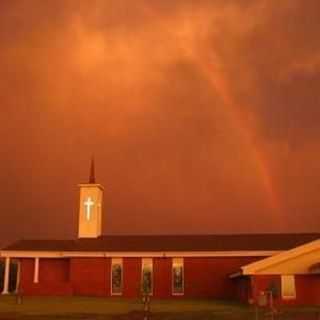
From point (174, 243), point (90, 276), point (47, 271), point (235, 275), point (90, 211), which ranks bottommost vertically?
point (235, 275)

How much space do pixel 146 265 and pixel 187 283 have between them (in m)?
3.79

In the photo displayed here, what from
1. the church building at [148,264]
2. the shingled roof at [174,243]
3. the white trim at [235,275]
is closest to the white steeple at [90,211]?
the shingled roof at [174,243]

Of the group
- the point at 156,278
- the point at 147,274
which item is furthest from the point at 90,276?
the point at 156,278

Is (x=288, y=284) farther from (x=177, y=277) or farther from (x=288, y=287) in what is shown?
(x=177, y=277)

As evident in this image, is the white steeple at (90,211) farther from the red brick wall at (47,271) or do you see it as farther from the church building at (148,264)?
the red brick wall at (47,271)

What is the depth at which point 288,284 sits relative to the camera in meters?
42.7

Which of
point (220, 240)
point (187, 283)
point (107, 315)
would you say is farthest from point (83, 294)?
point (107, 315)

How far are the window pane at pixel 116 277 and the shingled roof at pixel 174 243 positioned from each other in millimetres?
1306

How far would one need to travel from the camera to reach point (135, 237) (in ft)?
198

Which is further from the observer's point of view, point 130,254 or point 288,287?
point 130,254

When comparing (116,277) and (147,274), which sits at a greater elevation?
(147,274)

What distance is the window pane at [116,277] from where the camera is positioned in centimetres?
5356

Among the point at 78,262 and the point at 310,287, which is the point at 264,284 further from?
the point at 78,262

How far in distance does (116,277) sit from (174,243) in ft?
20.3
